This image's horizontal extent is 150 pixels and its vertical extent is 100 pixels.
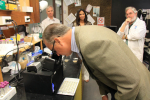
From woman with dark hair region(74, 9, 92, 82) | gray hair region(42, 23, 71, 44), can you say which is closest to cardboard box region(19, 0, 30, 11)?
woman with dark hair region(74, 9, 92, 82)

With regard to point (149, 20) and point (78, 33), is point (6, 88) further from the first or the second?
point (149, 20)

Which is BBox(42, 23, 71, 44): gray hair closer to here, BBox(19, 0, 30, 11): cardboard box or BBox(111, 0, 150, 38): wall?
BBox(19, 0, 30, 11): cardboard box

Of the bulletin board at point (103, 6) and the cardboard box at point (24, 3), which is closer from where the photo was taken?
the cardboard box at point (24, 3)

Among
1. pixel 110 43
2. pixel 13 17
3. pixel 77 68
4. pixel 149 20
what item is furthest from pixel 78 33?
pixel 149 20

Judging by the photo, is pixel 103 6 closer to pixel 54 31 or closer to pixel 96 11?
pixel 96 11

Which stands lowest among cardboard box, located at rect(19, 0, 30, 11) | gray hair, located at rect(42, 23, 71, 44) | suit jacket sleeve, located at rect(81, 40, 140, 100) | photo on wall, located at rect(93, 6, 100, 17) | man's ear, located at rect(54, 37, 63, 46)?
suit jacket sleeve, located at rect(81, 40, 140, 100)

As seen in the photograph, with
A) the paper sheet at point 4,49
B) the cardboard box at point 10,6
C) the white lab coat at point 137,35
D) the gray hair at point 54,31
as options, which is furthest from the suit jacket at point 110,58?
the white lab coat at point 137,35

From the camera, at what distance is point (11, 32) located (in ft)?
6.30

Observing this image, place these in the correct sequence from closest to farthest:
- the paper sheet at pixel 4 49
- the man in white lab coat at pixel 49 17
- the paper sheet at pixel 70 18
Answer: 1. the paper sheet at pixel 4 49
2. the man in white lab coat at pixel 49 17
3. the paper sheet at pixel 70 18

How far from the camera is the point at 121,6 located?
3.47 meters

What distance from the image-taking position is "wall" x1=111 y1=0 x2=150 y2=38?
3307 millimetres

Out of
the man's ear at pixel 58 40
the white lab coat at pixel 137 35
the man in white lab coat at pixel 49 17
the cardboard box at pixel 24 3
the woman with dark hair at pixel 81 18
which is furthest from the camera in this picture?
the man in white lab coat at pixel 49 17

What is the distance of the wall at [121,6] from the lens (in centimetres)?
331

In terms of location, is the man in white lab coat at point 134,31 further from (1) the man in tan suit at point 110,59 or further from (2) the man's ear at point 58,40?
(2) the man's ear at point 58,40
